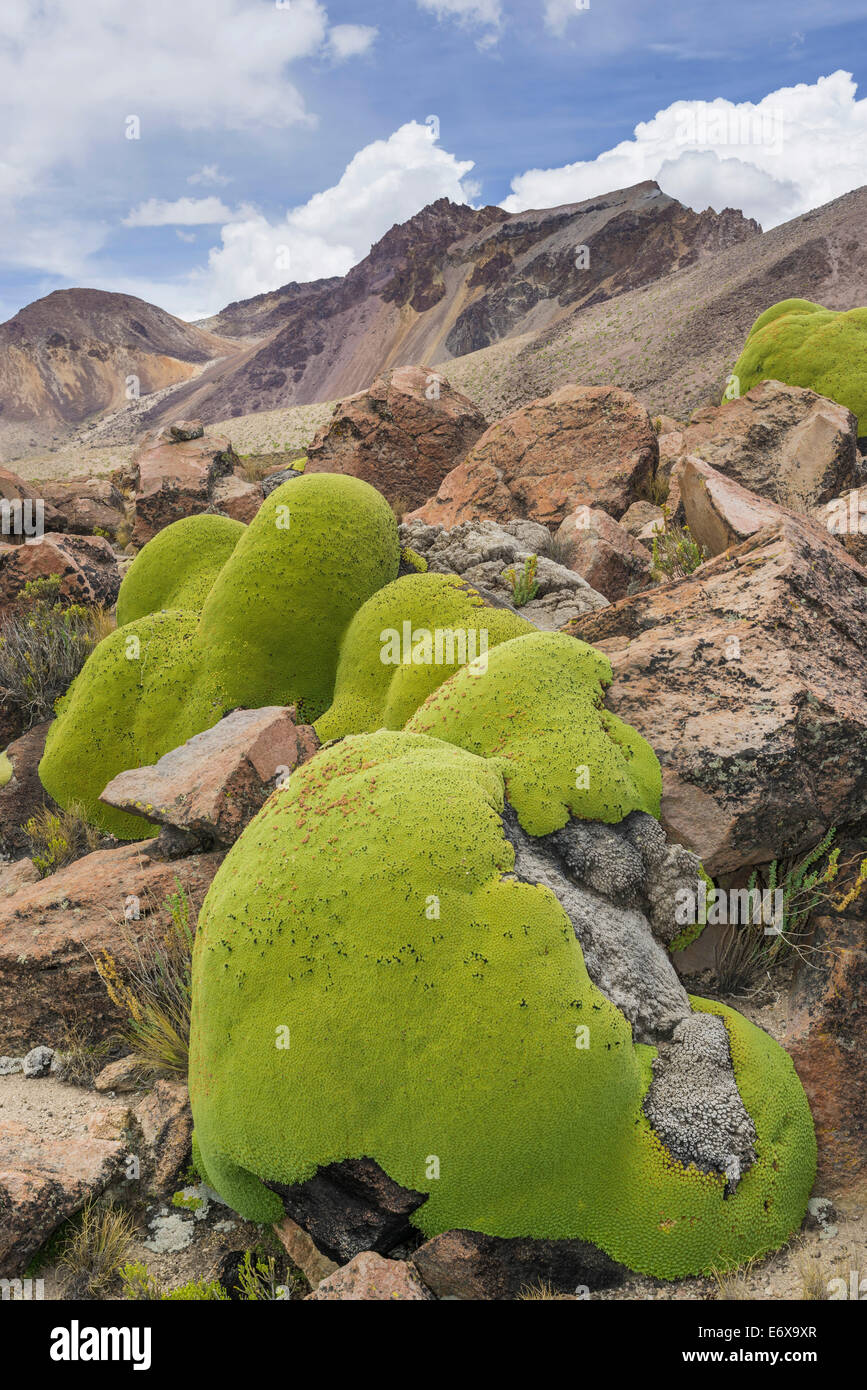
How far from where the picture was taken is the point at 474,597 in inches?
268

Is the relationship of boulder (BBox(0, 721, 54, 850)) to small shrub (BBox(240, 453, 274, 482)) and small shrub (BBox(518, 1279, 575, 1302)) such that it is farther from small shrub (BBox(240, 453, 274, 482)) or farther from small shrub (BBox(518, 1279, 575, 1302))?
small shrub (BBox(240, 453, 274, 482))

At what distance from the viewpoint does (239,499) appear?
14.2 m

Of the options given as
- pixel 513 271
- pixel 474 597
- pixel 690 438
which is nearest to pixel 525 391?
pixel 690 438

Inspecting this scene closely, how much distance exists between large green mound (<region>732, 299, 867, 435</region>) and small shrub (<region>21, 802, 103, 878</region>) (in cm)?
1161

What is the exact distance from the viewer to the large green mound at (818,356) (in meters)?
12.9

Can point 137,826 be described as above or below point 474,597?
below

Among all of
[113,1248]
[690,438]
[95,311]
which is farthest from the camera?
[95,311]

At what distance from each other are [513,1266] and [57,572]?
1012 cm

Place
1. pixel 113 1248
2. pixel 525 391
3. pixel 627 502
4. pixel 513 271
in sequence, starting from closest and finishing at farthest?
1. pixel 113 1248
2. pixel 627 502
3. pixel 525 391
4. pixel 513 271

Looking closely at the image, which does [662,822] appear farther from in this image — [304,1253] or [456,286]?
[456,286]

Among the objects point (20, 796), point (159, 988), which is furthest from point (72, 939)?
point (20, 796)

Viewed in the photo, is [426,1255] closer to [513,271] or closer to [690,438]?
[690,438]

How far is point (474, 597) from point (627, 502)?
19.9 ft
